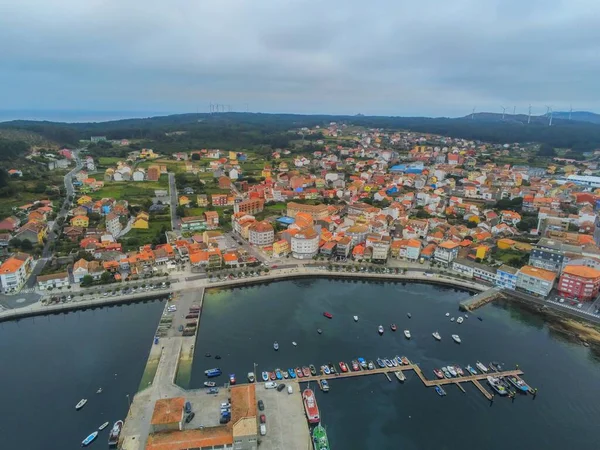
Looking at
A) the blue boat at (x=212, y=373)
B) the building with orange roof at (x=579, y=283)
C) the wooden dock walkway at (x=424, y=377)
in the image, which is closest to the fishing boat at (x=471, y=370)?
the wooden dock walkway at (x=424, y=377)

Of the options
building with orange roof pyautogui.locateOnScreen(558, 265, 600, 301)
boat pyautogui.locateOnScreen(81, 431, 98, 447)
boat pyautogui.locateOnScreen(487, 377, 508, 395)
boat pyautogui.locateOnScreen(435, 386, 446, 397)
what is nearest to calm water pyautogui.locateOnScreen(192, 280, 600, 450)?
boat pyautogui.locateOnScreen(435, 386, 446, 397)

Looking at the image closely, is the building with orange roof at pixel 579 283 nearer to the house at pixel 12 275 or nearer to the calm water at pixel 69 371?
the calm water at pixel 69 371

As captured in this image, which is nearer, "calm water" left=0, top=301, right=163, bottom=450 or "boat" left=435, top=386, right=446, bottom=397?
"calm water" left=0, top=301, right=163, bottom=450

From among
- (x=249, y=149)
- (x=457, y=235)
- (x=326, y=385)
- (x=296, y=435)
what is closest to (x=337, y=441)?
(x=296, y=435)

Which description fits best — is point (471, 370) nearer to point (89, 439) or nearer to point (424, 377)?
point (424, 377)

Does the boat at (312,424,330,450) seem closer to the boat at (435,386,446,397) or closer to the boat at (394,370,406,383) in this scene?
the boat at (394,370,406,383)

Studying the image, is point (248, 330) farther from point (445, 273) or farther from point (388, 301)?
point (445, 273)
